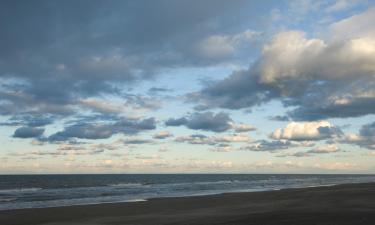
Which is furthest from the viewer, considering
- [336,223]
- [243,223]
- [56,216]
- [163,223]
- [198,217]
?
[56,216]

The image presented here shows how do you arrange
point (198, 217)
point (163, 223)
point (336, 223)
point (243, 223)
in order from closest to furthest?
point (336, 223) < point (243, 223) < point (163, 223) < point (198, 217)

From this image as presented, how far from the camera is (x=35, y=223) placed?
24.5 metres

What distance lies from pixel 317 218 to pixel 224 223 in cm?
472

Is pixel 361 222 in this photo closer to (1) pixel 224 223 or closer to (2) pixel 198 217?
(1) pixel 224 223

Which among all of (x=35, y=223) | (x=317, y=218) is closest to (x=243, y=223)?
(x=317, y=218)

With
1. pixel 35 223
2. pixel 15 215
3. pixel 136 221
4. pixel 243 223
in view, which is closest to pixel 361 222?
pixel 243 223

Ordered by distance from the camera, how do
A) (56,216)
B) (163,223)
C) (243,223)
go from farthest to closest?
(56,216)
(163,223)
(243,223)

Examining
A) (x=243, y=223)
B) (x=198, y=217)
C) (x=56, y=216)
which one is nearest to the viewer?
(x=243, y=223)

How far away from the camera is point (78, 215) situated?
28078 mm

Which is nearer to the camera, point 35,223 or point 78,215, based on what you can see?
point 35,223

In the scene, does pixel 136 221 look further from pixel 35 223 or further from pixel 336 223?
pixel 336 223

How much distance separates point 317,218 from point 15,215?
18327 millimetres

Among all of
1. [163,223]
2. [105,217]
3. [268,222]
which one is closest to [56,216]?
[105,217]

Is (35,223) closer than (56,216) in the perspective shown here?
Yes
